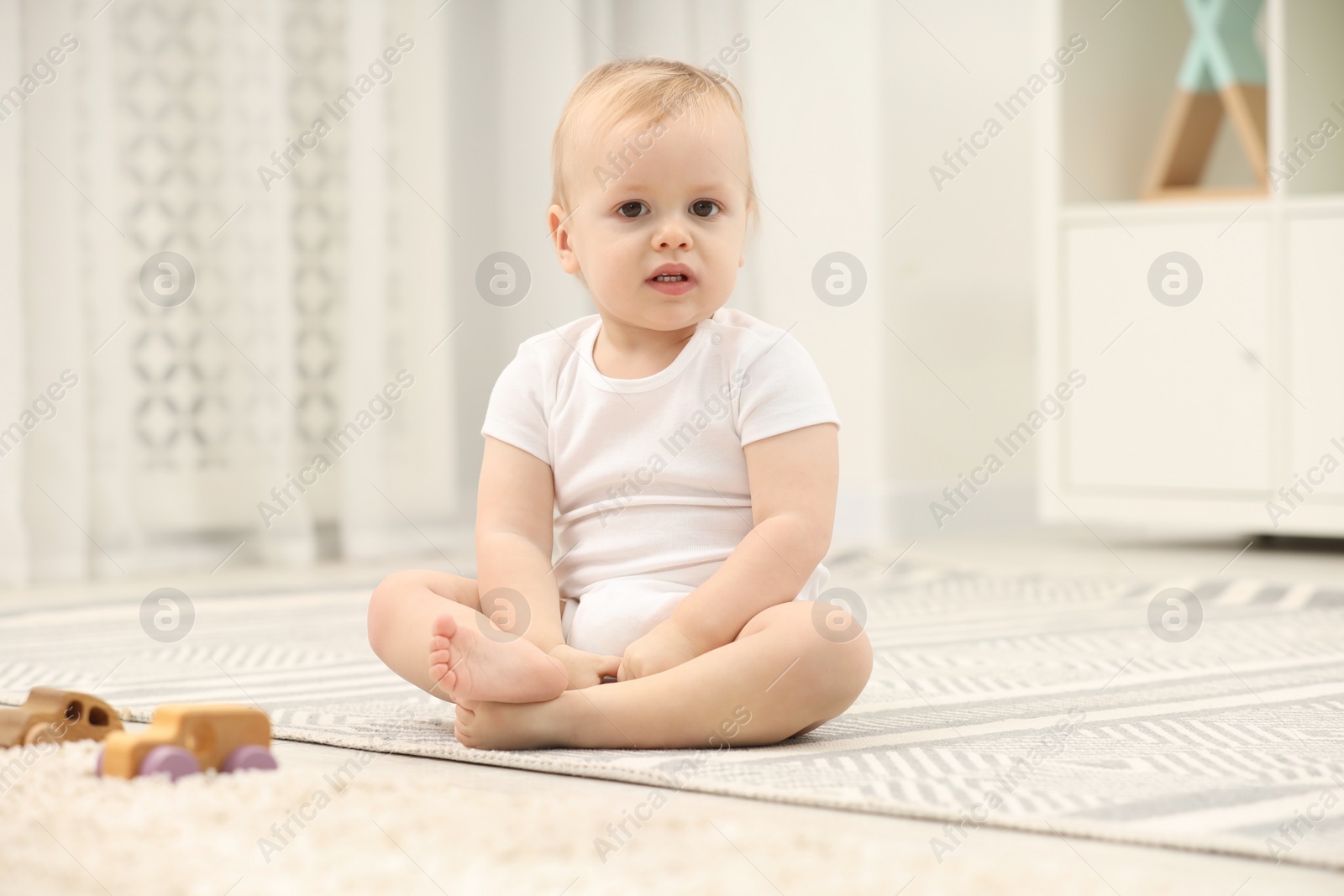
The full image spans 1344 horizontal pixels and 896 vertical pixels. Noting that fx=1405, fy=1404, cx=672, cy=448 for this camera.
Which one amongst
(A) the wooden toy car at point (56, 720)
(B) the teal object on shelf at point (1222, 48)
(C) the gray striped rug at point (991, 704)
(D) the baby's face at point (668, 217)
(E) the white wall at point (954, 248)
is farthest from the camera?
(E) the white wall at point (954, 248)

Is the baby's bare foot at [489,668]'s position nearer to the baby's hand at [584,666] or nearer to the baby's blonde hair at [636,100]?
the baby's hand at [584,666]

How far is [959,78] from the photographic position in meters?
2.27

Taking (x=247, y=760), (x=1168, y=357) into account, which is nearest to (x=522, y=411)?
(x=247, y=760)

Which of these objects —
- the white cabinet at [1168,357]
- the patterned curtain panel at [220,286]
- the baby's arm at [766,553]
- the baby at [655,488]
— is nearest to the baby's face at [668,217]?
the baby at [655,488]

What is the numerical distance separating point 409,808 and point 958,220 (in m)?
1.86

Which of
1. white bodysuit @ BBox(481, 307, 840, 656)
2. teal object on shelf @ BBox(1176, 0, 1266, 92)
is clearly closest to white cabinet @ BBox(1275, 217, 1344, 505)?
teal object on shelf @ BBox(1176, 0, 1266, 92)

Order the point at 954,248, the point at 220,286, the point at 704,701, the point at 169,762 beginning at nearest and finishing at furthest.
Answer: the point at 169,762
the point at 704,701
the point at 220,286
the point at 954,248

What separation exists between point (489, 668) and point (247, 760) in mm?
126

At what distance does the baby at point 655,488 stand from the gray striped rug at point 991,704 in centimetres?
3

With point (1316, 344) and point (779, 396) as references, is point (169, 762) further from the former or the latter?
point (1316, 344)

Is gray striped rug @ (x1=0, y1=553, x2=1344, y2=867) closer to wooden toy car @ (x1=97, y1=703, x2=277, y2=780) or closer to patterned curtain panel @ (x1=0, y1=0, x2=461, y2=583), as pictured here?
wooden toy car @ (x1=97, y1=703, x2=277, y2=780)

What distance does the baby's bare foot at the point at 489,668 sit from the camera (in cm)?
71

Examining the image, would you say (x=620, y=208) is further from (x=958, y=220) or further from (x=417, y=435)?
(x=958, y=220)

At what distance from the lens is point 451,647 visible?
709mm
